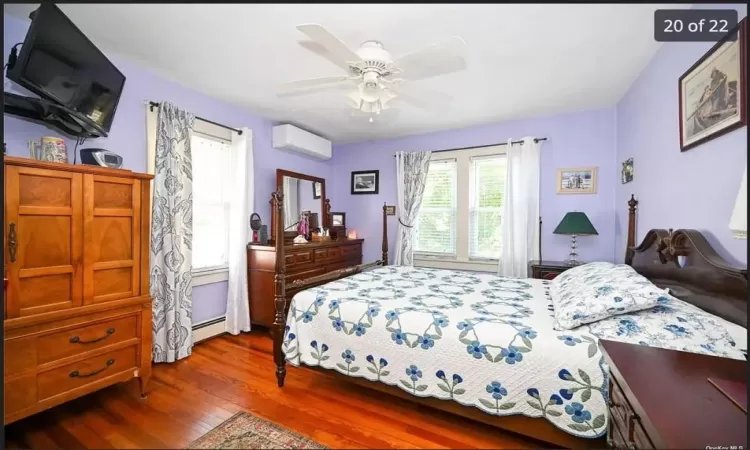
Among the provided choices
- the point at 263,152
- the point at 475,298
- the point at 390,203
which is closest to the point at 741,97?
the point at 475,298

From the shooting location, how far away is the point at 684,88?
1.77 metres

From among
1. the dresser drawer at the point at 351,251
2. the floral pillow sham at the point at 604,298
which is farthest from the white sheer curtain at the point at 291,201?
the floral pillow sham at the point at 604,298

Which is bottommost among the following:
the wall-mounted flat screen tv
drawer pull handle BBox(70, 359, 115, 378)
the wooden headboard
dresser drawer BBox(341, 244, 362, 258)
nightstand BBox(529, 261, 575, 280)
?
drawer pull handle BBox(70, 359, 115, 378)

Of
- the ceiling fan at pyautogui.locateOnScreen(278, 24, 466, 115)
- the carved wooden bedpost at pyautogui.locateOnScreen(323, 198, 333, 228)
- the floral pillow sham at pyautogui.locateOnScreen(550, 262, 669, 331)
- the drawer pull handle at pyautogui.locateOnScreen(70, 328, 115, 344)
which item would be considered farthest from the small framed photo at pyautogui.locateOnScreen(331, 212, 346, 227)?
the floral pillow sham at pyautogui.locateOnScreen(550, 262, 669, 331)

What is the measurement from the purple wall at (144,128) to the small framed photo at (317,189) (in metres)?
0.42

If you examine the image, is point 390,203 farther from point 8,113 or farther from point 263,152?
point 8,113

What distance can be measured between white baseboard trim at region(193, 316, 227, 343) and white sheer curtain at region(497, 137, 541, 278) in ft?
10.6

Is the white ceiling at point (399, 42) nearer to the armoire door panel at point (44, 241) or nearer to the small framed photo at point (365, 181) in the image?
the armoire door panel at point (44, 241)

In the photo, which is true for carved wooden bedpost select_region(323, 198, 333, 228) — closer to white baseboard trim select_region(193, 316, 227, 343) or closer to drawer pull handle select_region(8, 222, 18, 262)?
white baseboard trim select_region(193, 316, 227, 343)

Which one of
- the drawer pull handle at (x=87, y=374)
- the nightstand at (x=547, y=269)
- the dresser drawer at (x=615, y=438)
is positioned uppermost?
the nightstand at (x=547, y=269)

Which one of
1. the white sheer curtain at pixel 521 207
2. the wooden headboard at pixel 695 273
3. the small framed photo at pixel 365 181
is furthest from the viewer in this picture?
the small framed photo at pixel 365 181

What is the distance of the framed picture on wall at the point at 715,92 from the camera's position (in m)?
1.32

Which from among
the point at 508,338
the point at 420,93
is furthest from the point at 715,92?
the point at 420,93

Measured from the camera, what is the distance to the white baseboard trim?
9.81 feet
